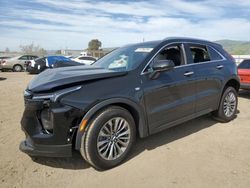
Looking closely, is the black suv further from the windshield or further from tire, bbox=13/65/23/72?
tire, bbox=13/65/23/72

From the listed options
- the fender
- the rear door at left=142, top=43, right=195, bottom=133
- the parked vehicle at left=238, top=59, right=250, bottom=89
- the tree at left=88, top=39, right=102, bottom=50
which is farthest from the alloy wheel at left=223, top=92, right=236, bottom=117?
the tree at left=88, top=39, right=102, bottom=50

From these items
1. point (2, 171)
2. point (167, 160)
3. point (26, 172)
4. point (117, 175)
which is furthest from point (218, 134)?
point (2, 171)

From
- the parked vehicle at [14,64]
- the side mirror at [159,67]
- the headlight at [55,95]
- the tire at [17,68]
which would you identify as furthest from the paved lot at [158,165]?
the tire at [17,68]

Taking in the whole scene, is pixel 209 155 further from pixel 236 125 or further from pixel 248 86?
pixel 248 86

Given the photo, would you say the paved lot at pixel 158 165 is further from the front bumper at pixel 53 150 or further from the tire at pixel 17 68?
the tire at pixel 17 68

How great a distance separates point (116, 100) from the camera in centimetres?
338

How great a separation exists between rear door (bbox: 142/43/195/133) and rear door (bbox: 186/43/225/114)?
0.19m

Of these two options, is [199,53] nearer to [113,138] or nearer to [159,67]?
[159,67]

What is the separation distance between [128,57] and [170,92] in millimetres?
949

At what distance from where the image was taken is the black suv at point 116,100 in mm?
3129

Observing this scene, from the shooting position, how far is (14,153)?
3895 mm

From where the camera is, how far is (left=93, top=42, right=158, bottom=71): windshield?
3.94 m

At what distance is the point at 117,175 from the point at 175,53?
237cm

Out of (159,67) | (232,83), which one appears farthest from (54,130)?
(232,83)
